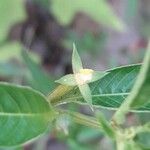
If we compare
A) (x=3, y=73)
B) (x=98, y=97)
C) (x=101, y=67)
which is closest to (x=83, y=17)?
(x=101, y=67)

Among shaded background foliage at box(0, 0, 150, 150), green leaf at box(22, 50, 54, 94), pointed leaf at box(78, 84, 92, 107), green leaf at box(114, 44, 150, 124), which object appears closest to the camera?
green leaf at box(114, 44, 150, 124)

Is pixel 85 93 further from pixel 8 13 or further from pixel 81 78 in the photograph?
pixel 8 13

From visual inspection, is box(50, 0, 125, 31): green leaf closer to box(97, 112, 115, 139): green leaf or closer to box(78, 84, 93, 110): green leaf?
box(78, 84, 93, 110): green leaf

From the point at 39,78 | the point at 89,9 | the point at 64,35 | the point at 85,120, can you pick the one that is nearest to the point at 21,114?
the point at 85,120

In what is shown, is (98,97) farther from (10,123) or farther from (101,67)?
(101,67)

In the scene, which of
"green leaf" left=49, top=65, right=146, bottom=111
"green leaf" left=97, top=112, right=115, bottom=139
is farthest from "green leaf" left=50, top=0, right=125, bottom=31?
"green leaf" left=97, top=112, right=115, bottom=139
